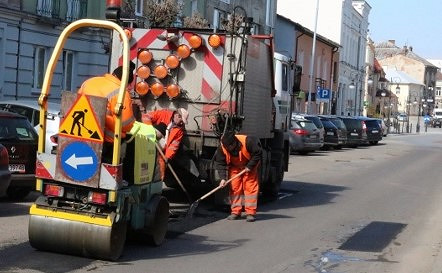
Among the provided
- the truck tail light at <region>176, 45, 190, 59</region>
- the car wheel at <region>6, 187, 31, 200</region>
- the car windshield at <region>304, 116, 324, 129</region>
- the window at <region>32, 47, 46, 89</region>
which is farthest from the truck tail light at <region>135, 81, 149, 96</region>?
the car windshield at <region>304, 116, 324, 129</region>

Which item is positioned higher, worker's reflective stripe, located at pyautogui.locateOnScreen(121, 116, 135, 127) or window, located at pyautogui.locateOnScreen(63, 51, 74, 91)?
window, located at pyautogui.locateOnScreen(63, 51, 74, 91)

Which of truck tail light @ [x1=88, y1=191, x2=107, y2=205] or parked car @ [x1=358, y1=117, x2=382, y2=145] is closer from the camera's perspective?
truck tail light @ [x1=88, y1=191, x2=107, y2=205]

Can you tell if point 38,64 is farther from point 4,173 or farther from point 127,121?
point 127,121

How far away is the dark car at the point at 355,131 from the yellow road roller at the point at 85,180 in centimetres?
3094

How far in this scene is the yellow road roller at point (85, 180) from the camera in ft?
24.0

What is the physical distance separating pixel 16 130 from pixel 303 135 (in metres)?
17.8

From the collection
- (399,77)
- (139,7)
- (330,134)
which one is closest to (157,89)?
(139,7)

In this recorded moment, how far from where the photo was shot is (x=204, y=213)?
11.5 metres

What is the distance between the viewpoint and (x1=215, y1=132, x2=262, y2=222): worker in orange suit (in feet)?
35.6

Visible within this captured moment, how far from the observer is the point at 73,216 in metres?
7.50

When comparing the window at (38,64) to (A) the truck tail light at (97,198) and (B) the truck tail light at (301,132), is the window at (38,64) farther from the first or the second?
(A) the truck tail light at (97,198)

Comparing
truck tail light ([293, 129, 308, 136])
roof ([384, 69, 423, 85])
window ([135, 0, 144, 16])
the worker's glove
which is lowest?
the worker's glove

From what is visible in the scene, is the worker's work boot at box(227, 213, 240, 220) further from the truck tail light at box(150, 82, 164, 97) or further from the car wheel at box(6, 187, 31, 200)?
the car wheel at box(6, 187, 31, 200)

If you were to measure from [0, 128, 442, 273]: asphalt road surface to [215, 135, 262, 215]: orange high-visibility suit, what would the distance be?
0.29 m
